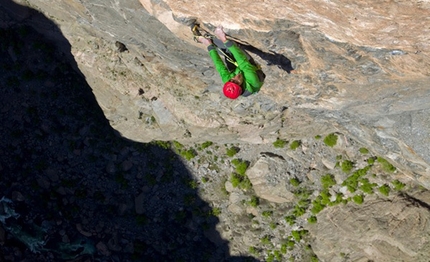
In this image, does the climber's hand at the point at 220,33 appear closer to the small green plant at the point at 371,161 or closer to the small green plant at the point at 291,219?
the small green plant at the point at 371,161

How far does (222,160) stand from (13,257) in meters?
7.41

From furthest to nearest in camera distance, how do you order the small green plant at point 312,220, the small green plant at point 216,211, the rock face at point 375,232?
the small green plant at point 216,211 < the small green plant at point 312,220 < the rock face at point 375,232

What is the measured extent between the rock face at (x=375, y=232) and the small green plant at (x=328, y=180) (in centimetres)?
76

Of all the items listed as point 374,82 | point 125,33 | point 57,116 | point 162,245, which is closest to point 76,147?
point 57,116

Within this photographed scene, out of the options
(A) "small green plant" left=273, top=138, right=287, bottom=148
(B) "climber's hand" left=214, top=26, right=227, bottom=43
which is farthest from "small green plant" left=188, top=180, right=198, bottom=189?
(B) "climber's hand" left=214, top=26, right=227, bottom=43

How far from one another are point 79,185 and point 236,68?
8143 mm

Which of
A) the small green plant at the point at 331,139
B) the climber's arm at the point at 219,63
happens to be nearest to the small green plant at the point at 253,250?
the small green plant at the point at 331,139

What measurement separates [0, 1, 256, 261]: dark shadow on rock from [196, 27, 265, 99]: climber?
245 inches

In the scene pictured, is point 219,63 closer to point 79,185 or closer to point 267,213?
point 267,213

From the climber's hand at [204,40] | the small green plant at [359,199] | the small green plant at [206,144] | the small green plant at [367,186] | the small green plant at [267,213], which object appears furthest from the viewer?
the small green plant at [206,144]

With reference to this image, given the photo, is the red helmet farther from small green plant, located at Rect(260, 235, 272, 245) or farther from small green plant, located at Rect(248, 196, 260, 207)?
small green plant, located at Rect(260, 235, 272, 245)

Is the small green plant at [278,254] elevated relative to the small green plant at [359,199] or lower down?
lower down

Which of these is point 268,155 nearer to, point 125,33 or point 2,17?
point 125,33

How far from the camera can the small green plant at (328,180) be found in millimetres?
14070
